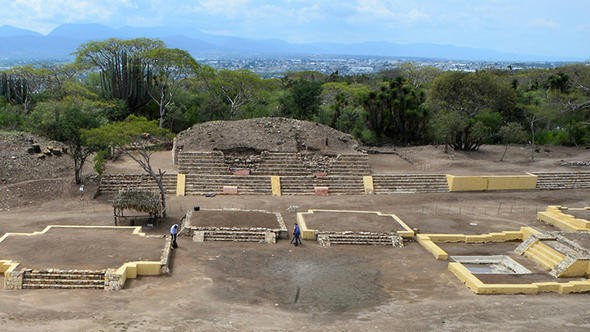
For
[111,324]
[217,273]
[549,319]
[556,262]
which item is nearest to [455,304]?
[549,319]

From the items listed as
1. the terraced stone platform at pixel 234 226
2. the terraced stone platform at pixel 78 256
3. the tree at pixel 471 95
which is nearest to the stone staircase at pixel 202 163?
the terraced stone platform at pixel 234 226

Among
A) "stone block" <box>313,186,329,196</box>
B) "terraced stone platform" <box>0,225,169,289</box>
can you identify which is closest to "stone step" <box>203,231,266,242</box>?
"terraced stone platform" <box>0,225,169,289</box>

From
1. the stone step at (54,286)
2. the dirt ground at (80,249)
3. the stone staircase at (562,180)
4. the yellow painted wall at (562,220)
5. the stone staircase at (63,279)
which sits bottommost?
the stone step at (54,286)

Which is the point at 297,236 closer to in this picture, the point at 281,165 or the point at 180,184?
the point at 180,184

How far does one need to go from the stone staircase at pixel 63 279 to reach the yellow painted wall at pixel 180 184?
1116 cm

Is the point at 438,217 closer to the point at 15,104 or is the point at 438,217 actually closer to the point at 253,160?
the point at 253,160

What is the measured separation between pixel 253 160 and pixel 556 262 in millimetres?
16302

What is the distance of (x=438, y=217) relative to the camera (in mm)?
23672

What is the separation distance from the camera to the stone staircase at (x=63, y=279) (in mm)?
14211

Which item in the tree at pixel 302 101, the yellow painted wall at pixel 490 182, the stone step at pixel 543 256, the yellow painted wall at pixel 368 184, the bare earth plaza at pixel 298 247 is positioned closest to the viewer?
the bare earth plaza at pixel 298 247

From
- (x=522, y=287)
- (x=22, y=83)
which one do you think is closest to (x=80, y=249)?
(x=522, y=287)

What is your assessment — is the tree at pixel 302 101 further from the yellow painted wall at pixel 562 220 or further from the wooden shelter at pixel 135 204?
the wooden shelter at pixel 135 204

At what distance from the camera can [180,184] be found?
26.1 m

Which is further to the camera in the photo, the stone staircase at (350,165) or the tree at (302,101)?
the tree at (302,101)
